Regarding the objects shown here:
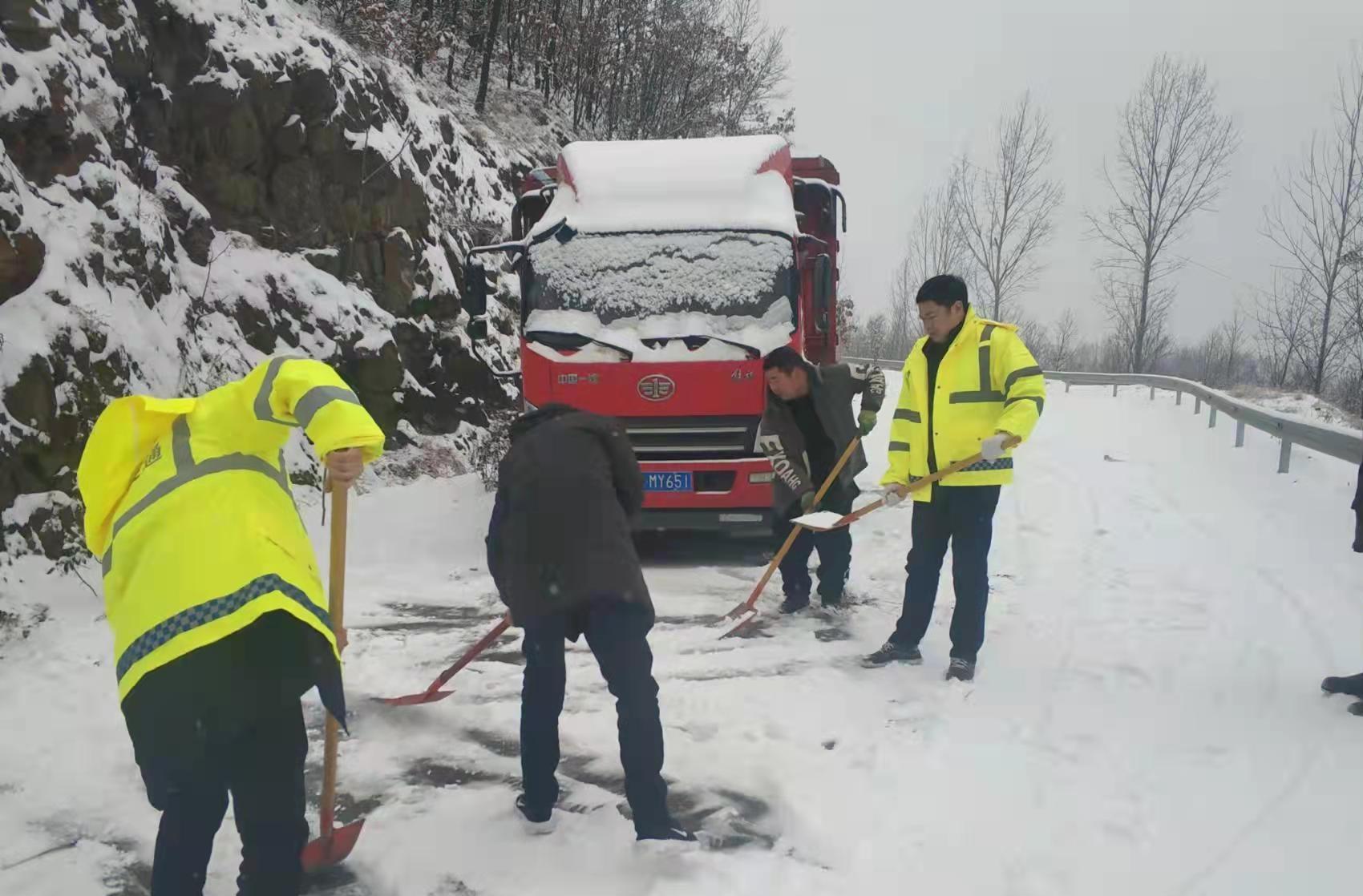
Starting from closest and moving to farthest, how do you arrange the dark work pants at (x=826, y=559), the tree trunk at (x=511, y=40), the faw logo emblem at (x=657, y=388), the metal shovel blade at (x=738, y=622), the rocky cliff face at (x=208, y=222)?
the metal shovel blade at (x=738, y=622), the dark work pants at (x=826, y=559), the rocky cliff face at (x=208, y=222), the faw logo emblem at (x=657, y=388), the tree trunk at (x=511, y=40)

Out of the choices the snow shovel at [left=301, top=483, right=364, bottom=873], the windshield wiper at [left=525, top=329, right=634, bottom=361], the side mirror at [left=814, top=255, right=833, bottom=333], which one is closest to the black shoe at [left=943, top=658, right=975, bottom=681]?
the snow shovel at [left=301, top=483, right=364, bottom=873]

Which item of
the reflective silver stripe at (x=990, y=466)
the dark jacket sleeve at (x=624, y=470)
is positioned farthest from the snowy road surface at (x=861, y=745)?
the dark jacket sleeve at (x=624, y=470)

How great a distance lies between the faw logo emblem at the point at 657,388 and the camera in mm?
6980

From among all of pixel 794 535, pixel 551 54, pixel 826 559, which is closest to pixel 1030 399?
pixel 794 535

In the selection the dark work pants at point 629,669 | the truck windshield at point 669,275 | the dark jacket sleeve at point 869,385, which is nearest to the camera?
the dark work pants at point 629,669

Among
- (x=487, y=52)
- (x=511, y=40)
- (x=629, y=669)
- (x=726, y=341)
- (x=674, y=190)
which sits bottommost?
(x=629, y=669)

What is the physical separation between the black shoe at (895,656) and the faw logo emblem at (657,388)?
2.73 m

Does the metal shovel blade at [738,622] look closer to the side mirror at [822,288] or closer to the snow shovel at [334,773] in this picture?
the snow shovel at [334,773]

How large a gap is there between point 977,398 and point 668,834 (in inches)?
104

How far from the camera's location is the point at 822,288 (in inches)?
295

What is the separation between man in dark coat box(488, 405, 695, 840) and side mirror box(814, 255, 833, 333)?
445 centimetres

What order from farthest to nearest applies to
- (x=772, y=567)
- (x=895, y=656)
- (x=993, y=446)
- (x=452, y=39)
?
(x=452, y=39), (x=772, y=567), (x=895, y=656), (x=993, y=446)

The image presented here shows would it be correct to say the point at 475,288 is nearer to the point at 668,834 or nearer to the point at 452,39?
the point at 668,834

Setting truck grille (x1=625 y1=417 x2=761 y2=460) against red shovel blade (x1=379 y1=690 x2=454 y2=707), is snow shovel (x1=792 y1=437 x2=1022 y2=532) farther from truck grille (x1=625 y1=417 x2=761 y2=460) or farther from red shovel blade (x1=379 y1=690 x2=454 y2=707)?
red shovel blade (x1=379 y1=690 x2=454 y2=707)
